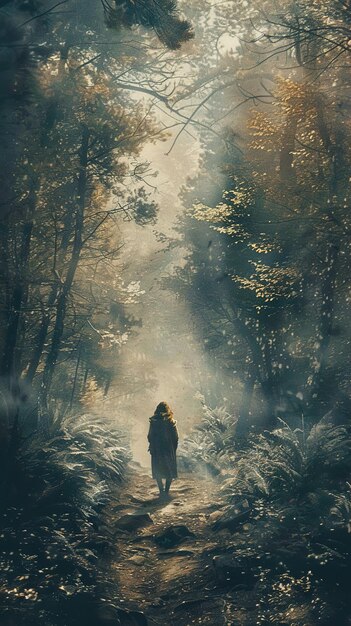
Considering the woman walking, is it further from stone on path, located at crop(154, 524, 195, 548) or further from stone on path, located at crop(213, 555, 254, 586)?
stone on path, located at crop(213, 555, 254, 586)

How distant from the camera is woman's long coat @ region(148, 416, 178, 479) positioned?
1345cm

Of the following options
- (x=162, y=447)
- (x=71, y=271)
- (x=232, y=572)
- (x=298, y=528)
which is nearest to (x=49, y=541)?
(x=232, y=572)

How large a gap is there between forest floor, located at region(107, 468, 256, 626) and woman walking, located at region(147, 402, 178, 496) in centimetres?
51

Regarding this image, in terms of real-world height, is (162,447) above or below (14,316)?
below

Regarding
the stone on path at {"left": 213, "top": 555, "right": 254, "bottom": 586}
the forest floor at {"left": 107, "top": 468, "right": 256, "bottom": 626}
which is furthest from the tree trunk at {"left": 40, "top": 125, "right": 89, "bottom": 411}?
the stone on path at {"left": 213, "top": 555, "right": 254, "bottom": 586}

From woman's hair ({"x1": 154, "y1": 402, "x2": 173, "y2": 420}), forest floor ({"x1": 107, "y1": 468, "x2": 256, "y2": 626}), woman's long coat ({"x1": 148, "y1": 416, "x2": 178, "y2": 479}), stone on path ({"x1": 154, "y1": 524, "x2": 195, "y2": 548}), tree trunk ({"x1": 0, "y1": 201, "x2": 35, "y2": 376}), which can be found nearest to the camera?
forest floor ({"x1": 107, "y1": 468, "x2": 256, "y2": 626})

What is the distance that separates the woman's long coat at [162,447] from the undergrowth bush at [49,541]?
169 centimetres

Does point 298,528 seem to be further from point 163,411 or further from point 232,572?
point 163,411

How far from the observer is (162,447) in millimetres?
13578

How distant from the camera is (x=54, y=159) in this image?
43.0ft

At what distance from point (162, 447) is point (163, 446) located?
0.11ft

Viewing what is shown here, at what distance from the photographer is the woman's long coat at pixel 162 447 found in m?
13.5

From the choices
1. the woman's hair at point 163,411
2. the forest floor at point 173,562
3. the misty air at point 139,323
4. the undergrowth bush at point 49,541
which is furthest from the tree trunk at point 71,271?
the forest floor at point 173,562

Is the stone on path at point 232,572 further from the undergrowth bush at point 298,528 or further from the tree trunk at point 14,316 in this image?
the tree trunk at point 14,316
